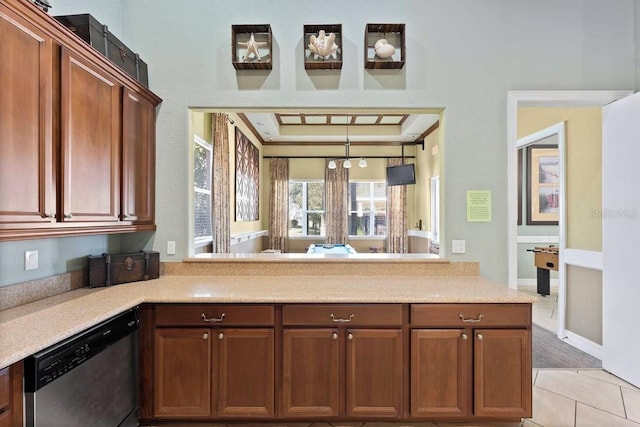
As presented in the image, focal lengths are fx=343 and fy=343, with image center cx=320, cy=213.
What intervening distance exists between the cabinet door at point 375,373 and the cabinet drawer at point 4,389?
154 cm

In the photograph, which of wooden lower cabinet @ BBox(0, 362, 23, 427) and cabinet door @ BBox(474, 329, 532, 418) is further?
cabinet door @ BBox(474, 329, 532, 418)

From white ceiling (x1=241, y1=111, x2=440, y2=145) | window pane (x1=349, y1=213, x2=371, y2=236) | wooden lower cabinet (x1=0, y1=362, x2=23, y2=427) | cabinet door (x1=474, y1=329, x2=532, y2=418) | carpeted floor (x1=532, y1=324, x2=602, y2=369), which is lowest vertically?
A: carpeted floor (x1=532, y1=324, x2=602, y2=369)

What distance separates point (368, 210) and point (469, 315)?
599cm

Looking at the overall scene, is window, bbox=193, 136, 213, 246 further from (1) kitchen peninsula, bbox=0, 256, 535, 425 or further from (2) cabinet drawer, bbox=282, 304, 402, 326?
(2) cabinet drawer, bbox=282, 304, 402, 326

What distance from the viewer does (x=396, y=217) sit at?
7.75m

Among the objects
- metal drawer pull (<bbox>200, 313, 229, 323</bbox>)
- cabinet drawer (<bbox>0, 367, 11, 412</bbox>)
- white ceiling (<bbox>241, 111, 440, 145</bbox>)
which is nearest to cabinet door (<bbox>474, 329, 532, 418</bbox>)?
metal drawer pull (<bbox>200, 313, 229, 323</bbox>)

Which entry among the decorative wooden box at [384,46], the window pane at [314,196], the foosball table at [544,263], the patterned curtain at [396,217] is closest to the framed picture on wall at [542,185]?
the foosball table at [544,263]

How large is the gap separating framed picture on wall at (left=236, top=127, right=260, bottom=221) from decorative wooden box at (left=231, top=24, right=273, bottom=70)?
2.75 metres

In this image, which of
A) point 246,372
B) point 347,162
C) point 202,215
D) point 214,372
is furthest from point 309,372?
point 347,162

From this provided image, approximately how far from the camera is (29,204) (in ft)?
5.01

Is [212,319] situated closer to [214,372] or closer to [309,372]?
[214,372]

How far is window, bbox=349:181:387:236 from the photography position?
7965mm

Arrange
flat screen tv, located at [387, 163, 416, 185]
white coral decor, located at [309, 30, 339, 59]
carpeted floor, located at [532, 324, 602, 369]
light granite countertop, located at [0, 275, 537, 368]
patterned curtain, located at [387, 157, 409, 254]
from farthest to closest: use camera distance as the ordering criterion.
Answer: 1. patterned curtain, located at [387, 157, 409, 254]
2. flat screen tv, located at [387, 163, 416, 185]
3. carpeted floor, located at [532, 324, 602, 369]
4. white coral decor, located at [309, 30, 339, 59]
5. light granite countertop, located at [0, 275, 537, 368]

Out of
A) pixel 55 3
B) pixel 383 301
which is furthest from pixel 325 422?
pixel 55 3
